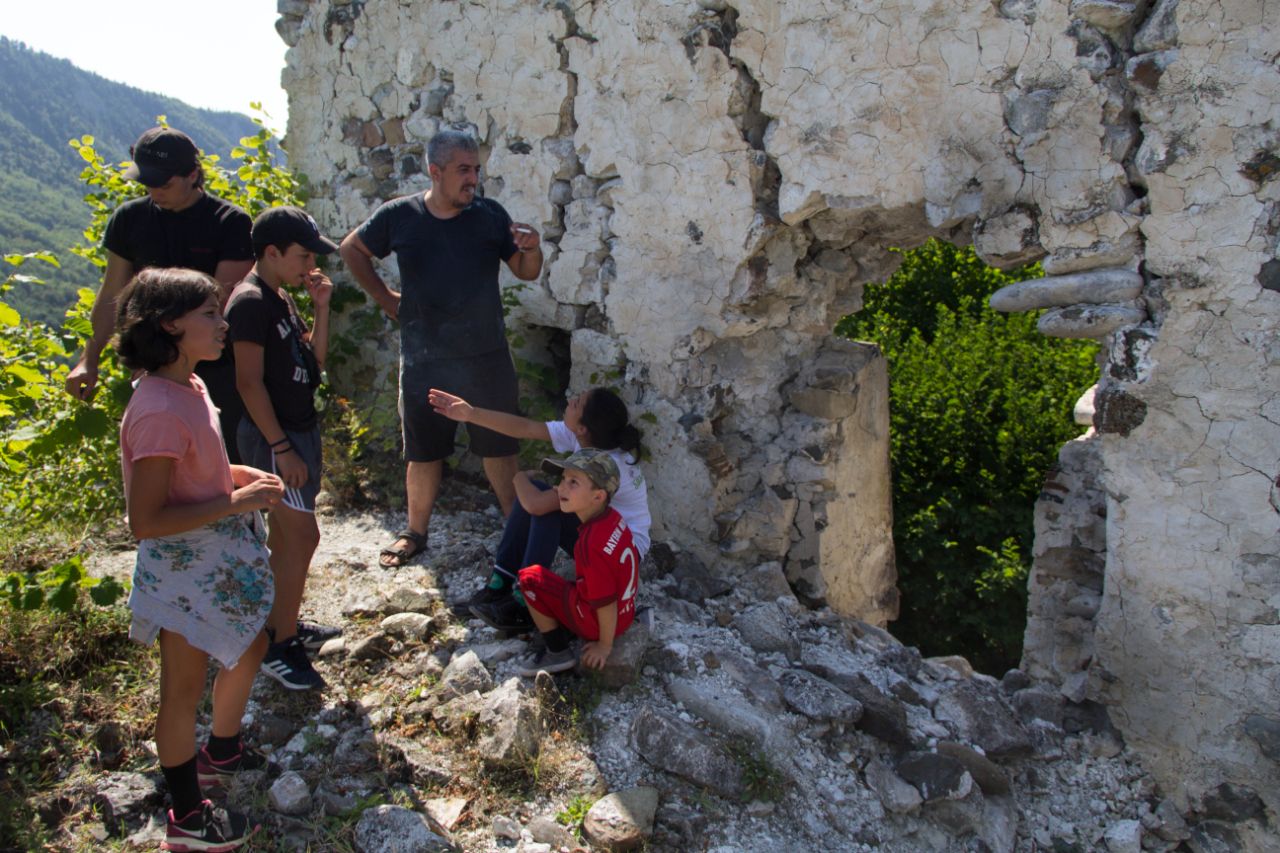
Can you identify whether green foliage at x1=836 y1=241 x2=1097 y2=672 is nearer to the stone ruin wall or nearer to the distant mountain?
the stone ruin wall

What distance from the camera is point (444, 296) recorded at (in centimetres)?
340

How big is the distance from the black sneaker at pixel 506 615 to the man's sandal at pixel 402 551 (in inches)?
24.5

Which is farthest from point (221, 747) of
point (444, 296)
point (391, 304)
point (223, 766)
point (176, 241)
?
point (391, 304)

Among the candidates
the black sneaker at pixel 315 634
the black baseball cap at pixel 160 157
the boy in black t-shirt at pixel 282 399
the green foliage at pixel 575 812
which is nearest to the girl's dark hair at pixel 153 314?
the boy in black t-shirt at pixel 282 399

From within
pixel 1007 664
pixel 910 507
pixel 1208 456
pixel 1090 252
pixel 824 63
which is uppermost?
pixel 824 63

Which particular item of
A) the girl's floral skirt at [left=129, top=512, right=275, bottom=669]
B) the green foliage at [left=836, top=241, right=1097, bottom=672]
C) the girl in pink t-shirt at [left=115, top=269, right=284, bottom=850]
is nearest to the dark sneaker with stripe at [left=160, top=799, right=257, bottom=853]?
the girl in pink t-shirt at [left=115, top=269, right=284, bottom=850]

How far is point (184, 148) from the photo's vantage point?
9.50 feet

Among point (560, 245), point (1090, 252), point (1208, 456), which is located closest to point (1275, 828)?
point (1208, 456)

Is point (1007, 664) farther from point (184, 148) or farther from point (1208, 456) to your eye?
point (184, 148)

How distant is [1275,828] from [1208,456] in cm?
104

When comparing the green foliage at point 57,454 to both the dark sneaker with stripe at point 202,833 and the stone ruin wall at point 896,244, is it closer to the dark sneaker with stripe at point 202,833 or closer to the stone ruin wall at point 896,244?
the stone ruin wall at point 896,244

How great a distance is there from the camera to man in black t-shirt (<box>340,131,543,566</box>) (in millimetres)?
3334

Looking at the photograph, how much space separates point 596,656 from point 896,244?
1.80 meters

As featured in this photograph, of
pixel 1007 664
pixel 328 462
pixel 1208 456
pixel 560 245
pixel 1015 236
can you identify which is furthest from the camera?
pixel 1007 664
